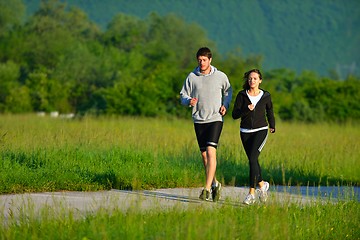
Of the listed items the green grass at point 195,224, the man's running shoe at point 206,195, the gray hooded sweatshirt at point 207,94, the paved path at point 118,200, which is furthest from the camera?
the gray hooded sweatshirt at point 207,94

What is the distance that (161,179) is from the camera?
13406 millimetres

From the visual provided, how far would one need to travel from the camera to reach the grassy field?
27.6 feet

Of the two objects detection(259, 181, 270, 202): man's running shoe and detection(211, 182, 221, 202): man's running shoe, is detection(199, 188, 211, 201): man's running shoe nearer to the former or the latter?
detection(211, 182, 221, 202): man's running shoe

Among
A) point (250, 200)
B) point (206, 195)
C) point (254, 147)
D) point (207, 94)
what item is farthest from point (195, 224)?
point (207, 94)

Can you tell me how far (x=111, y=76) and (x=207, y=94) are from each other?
48464 mm

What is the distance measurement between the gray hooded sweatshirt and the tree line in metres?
25.9

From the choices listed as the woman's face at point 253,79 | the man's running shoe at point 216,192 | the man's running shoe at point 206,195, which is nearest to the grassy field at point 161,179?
the man's running shoe at point 216,192

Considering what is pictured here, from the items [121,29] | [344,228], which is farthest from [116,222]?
[121,29]

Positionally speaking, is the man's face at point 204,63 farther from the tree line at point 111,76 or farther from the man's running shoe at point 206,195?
the tree line at point 111,76

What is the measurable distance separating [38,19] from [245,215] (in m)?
87.7

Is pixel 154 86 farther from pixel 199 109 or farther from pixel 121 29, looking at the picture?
pixel 121 29

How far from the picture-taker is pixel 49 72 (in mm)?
58312

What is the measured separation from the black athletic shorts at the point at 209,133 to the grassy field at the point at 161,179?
479 millimetres

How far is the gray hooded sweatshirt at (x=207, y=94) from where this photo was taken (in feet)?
38.3
